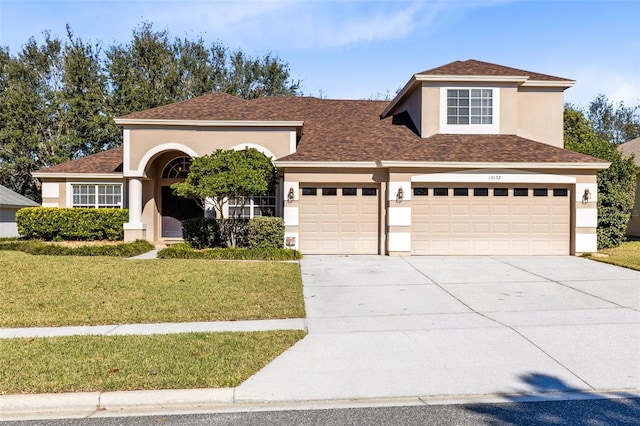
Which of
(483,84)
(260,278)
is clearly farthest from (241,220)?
(483,84)

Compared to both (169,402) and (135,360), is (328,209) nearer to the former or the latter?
(135,360)

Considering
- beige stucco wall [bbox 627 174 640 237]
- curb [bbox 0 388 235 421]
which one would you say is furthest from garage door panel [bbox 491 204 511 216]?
curb [bbox 0 388 235 421]

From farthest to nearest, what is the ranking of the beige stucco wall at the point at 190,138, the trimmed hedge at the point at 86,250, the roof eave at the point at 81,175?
1. the roof eave at the point at 81,175
2. the beige stucco wall at the point at 190,138
3. the trimmed hedge at the point at 86,250

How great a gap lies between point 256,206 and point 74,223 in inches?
276

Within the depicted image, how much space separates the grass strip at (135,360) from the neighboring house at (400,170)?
30.2 ft

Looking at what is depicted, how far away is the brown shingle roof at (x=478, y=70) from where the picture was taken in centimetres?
1717

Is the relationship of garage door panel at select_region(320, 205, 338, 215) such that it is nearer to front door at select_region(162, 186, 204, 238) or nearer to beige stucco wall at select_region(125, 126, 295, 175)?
beige stucco wall at select_region(125, 126, 295, 175)

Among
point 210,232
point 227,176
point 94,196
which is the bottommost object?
point 210,232

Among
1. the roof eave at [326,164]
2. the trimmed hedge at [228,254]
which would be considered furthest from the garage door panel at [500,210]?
the trimmed hedge at [228,254]

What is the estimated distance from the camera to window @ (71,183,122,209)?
1917cm

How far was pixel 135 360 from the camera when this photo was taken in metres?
5.40

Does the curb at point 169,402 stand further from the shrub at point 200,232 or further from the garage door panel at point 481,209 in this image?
the shrub at point 200,232

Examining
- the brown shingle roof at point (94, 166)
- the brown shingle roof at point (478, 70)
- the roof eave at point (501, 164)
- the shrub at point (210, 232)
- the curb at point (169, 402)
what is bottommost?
the curb at point (169, 402)

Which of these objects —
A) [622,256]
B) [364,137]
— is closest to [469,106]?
[364,137]
